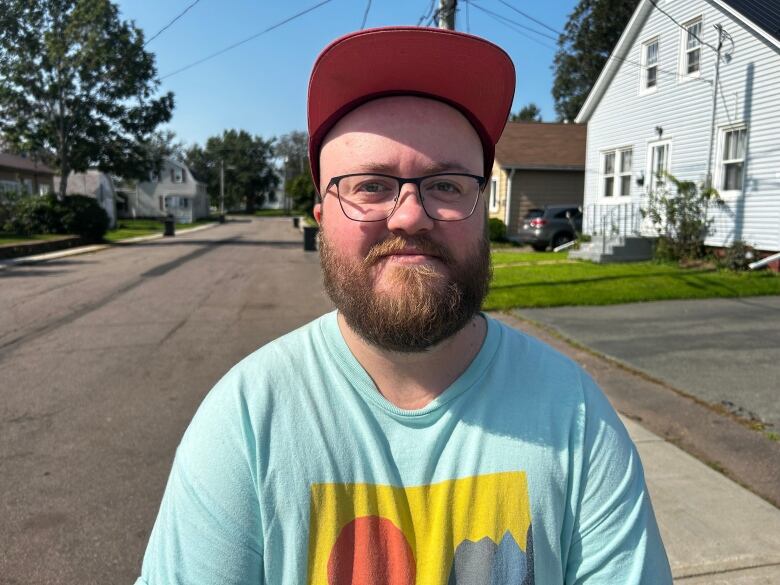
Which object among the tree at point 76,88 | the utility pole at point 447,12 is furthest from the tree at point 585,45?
the utility pole at point 447,12

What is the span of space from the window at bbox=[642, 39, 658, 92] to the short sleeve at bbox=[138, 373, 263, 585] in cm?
1869

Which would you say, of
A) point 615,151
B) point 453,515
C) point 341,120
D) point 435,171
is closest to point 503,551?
point 453,515

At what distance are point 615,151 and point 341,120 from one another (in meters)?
19.6

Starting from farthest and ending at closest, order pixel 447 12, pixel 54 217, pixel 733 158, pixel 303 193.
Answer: pixel 303 193 < pixel 54 217 < pixel 733 158 < pixel 447 12

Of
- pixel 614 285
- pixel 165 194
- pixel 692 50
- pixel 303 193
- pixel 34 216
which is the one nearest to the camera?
pixel 614 285

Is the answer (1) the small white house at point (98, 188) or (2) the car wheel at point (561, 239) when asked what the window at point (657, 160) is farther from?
(1) the small white house at point (98, 188)

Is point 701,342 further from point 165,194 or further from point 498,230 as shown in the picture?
point 165,194

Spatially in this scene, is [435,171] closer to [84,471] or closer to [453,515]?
[453,515]

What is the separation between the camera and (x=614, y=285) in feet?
38.2

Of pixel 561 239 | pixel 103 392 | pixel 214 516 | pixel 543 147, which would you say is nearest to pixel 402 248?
pixel 214 516

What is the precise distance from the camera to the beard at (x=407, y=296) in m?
1.33

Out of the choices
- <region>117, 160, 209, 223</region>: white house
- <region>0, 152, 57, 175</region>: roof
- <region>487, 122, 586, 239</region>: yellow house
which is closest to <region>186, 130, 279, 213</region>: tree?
<region>117, 160, 209, 223</region>: white house

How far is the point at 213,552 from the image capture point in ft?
4.08

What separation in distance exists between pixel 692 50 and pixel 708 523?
1554 cm
